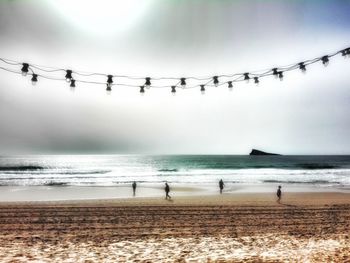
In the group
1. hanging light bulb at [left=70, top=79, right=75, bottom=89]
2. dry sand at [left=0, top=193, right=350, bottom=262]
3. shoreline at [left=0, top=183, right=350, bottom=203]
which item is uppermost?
hanging light bulb at [left=70, top=79, right=75, bottom=89]

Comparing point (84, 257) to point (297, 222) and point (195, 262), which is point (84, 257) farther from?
point (297, 222)

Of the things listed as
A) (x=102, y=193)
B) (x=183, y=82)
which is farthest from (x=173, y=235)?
(x=102, y=193)

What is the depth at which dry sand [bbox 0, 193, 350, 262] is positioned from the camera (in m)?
10.9

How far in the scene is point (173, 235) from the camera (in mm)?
14211

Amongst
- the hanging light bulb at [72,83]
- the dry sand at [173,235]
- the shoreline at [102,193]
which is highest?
the hanging light bulb at [72,83]

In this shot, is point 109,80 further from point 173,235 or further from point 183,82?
point 173,235

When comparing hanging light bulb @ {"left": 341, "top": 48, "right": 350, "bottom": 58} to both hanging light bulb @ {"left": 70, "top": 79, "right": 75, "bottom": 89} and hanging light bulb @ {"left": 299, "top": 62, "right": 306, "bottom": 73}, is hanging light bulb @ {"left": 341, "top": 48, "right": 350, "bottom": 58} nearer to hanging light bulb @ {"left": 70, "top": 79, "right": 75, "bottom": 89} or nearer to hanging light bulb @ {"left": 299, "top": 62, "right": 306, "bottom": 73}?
hanging light bulb @ {"left": 299, "top": 62, "right": 306, "bottom": 73}

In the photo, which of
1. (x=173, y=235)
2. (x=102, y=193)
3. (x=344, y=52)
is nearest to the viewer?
(x=344, y=52)

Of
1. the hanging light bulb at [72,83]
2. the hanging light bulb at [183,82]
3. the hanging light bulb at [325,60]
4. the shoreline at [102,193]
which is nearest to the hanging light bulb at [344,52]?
the hanging light bulb at [325,60]

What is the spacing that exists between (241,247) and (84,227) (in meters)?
7.81

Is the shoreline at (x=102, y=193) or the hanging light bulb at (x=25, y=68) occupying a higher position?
the hanging light bulb at (x=25, y=68)

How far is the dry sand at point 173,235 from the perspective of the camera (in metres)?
10.9

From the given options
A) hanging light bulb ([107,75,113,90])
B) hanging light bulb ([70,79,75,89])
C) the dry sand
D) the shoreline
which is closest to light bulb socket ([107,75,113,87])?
hanging light bulb ([107,75,113,90])

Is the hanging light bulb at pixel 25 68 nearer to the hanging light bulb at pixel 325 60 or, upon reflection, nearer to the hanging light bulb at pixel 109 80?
the hanging light bulb at pixel 109 80
